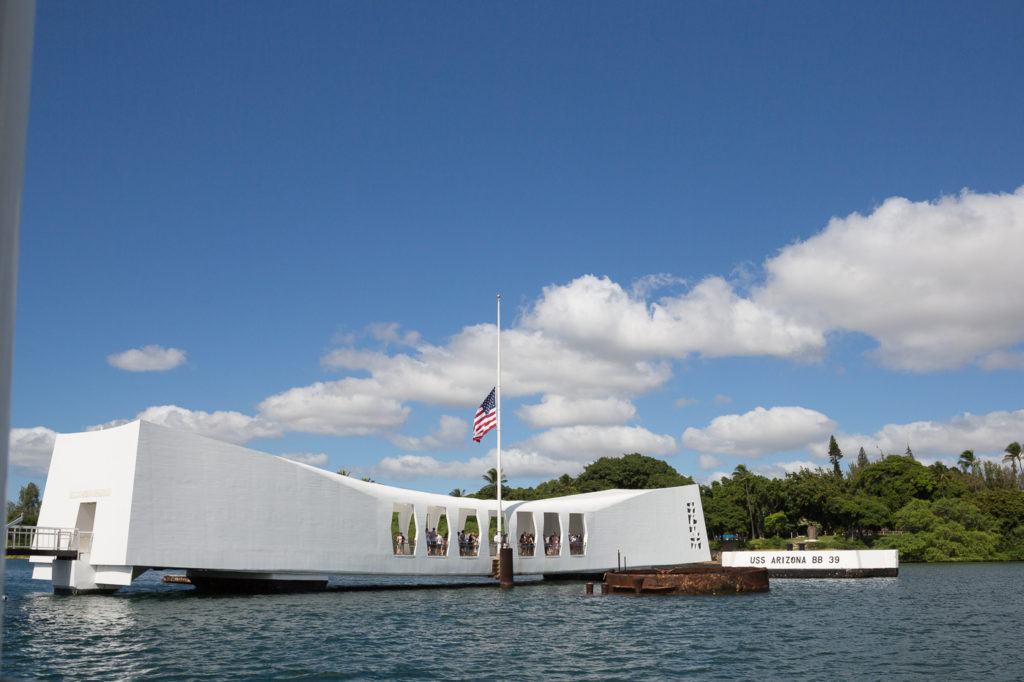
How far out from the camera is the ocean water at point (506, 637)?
53.1 ft

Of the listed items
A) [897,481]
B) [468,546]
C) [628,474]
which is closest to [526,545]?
[468,546]

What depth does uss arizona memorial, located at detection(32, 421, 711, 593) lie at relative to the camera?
28.8 meters

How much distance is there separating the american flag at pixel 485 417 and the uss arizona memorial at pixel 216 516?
15.5 feet

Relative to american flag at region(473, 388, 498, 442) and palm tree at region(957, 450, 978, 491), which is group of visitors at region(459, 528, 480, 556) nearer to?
american flag at region(473, 388, 498, 442)

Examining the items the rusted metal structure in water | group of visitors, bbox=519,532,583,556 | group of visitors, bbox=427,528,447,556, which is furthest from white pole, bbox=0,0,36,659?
group of visitors, bbox=519,532,583,556

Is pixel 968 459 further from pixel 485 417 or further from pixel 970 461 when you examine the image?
pixel 485 417

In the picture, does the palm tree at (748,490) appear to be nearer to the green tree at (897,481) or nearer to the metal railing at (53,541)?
the green tree at (897,481)

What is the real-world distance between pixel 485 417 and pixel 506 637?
47.0 ft

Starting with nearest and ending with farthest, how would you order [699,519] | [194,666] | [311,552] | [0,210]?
[0,210]
[194,666]
[311,552]
[699,519]

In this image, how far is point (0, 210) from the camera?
1.33 meters

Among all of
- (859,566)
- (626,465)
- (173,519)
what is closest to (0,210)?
(173,519)

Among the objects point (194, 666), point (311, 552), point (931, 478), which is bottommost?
point (194, 666)

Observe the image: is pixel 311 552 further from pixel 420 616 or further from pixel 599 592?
pixel 599 592

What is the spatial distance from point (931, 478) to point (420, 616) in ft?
236
